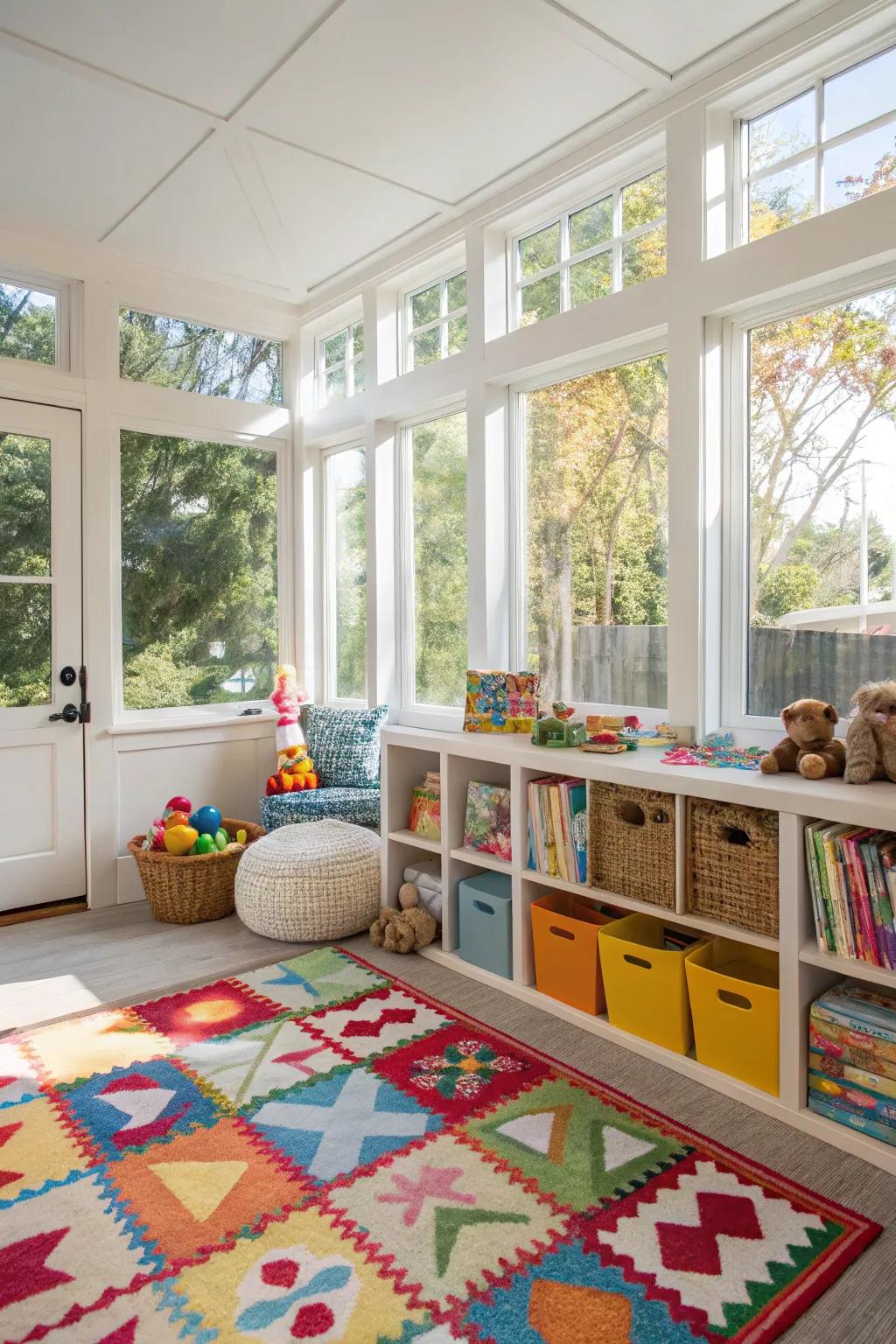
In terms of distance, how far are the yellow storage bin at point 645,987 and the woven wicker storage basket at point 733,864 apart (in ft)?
0.56

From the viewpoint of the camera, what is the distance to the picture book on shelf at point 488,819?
9.24 ft

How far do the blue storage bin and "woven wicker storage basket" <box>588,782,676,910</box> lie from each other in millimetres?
408

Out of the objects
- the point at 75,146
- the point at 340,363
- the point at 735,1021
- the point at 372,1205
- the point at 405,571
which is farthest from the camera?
the point at 340,363

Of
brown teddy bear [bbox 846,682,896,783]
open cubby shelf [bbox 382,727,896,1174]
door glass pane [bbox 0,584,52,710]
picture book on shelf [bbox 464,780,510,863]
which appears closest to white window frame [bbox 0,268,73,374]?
door glass pane [bbox 0,584,52,710]

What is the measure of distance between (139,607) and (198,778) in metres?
0.84

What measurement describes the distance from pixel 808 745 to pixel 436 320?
8.25ft

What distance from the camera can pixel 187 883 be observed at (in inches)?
134

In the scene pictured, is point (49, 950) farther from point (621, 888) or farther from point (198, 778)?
point (621, 888)

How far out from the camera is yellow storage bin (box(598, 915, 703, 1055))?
2244mm

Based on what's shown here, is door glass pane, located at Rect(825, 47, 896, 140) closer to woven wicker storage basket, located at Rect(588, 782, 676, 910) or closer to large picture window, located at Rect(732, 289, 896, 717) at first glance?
large picture window, located at Rect(732, 289, 896, 717)

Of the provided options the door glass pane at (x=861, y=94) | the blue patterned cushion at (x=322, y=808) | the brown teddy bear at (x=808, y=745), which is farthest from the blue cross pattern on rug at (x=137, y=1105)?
the door glass pane at (x=861, y=94)

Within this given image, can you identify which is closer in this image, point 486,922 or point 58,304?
point 486,922

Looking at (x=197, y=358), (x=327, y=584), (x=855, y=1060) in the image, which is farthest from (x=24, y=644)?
(x=855, y=1060)

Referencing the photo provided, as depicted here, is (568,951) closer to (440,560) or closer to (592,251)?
(440,560)
